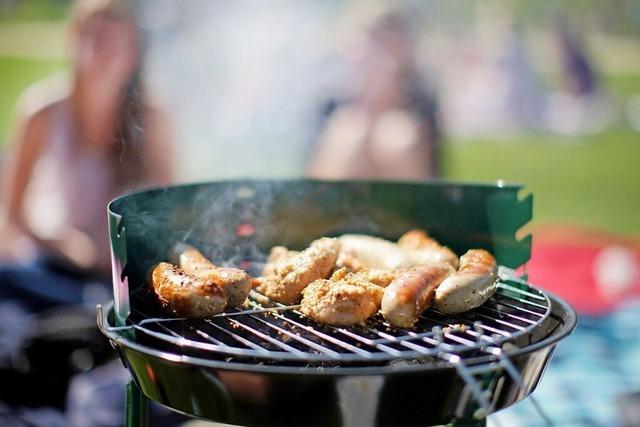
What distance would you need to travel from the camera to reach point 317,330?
225 cm

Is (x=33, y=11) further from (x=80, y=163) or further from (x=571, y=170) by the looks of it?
(x=571, y=170)

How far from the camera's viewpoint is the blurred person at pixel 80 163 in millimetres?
5418

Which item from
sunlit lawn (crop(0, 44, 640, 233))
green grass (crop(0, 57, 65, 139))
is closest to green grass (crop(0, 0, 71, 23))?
green grass (crop(0, 57, 65, 139))

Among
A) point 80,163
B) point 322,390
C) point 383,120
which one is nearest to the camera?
point 322,390

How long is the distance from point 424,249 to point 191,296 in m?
1.03

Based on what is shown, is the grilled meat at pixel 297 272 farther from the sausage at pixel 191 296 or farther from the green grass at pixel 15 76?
the green grass at pixel 15 76

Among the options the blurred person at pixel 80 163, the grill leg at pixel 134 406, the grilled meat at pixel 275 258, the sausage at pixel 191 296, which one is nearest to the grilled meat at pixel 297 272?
the grilled meat at pixel 275 258

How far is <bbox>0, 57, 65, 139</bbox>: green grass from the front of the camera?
658cm

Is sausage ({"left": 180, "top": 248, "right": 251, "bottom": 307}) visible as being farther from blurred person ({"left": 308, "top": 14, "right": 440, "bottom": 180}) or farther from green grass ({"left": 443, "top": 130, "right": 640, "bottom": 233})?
green grass ({"left": 443, "top": 130, "right": 640, "bottom": 233})

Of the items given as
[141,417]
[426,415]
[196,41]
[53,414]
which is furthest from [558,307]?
[196,41]

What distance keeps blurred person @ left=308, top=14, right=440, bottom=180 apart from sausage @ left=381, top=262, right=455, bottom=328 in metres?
4.07

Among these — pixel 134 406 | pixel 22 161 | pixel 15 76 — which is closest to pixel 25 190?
pixel 22 161

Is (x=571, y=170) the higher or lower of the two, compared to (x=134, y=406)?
lower

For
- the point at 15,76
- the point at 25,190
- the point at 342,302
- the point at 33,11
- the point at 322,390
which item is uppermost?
the point at 33,11
